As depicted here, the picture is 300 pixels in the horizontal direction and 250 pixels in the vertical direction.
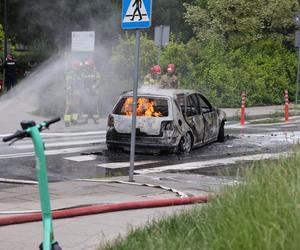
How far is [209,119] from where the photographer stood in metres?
15.5

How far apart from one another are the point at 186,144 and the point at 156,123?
3.17ft

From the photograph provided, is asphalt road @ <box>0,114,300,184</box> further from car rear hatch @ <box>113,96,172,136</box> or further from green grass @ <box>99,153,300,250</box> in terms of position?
green grass @ <box>99,153,300,250</box>

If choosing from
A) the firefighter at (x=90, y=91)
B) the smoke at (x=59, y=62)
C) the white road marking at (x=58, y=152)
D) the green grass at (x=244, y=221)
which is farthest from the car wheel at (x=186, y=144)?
the green grass at (x=244, y=221)

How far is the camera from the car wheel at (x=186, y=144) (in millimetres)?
14102

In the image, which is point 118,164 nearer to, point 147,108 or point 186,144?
point 147,108

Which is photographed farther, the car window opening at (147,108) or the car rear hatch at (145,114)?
the car window opening at (147,108)

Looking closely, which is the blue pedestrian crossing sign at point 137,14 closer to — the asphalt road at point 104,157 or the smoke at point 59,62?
the asphalt road at point 104,157

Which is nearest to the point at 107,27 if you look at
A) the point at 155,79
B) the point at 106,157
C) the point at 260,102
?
the point at 260,102

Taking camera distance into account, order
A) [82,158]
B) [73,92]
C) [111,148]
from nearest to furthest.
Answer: [82,158]
[111,148]
[73,92]

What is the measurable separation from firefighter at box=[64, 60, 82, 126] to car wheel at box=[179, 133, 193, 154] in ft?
20.8

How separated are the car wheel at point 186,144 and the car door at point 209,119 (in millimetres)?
910

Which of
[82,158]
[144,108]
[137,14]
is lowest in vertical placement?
[82,158]

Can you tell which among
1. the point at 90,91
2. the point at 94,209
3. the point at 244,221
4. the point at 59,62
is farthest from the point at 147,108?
the point at 59,62

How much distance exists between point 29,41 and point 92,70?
20.9 meters
